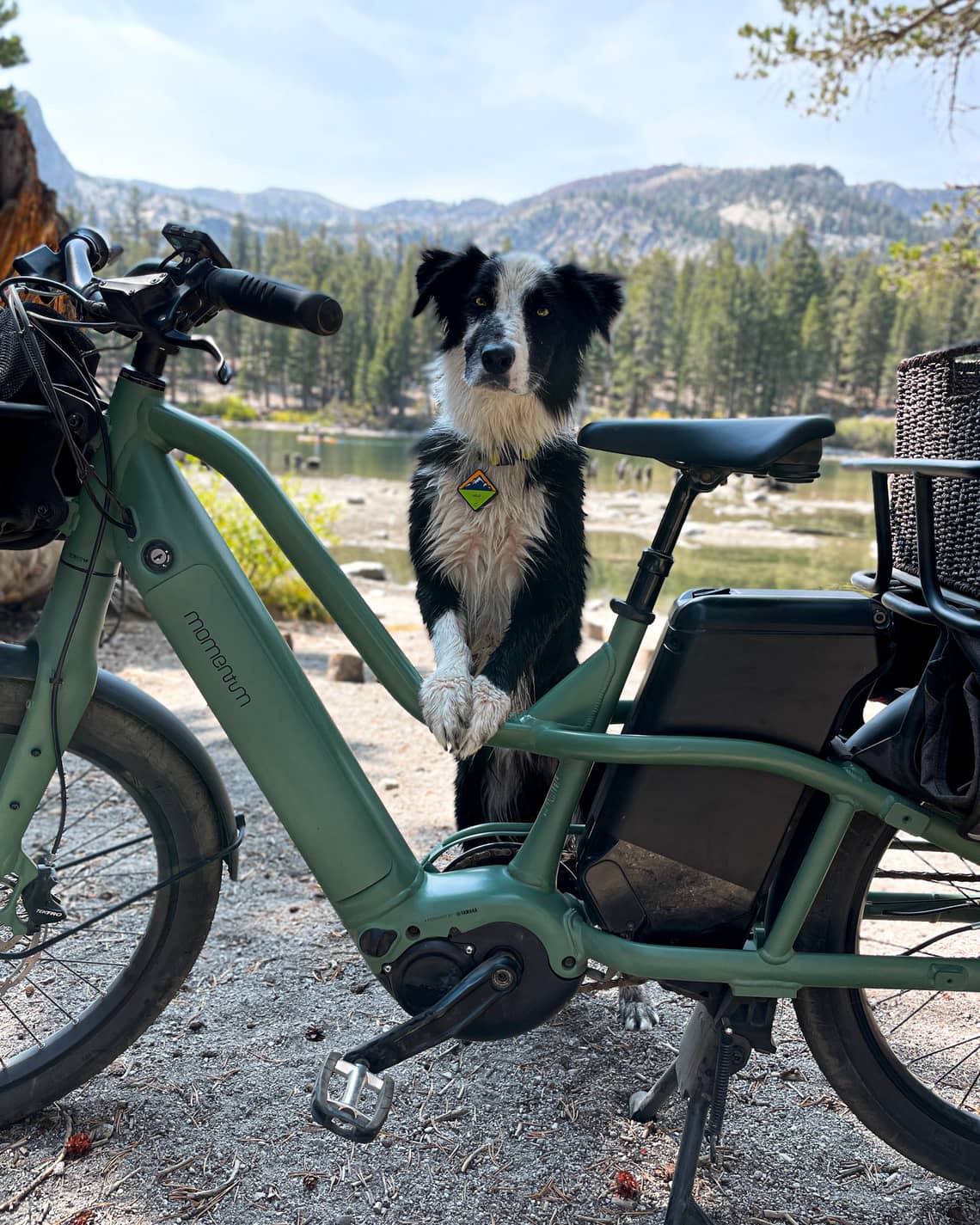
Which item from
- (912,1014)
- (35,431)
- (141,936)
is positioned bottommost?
(912,1014)

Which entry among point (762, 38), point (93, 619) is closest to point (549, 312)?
point (93, 619)

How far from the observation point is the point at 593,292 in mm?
2070

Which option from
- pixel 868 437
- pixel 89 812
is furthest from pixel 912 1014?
pixel 868 437

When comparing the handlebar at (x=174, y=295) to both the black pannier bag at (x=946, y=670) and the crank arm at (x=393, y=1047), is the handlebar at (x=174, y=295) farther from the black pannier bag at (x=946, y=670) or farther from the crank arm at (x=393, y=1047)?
the crank arm at (x=393, y=1047)

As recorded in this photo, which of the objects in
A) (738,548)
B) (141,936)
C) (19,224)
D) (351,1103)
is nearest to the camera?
(351,1103)

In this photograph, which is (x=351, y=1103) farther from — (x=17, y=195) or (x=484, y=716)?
(x=17, y=195)

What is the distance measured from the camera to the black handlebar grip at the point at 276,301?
1354mm

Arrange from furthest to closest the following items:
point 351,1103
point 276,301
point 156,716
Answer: point 156,716, point 351,1103, point 276,301

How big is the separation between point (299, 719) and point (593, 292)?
47.4 inches

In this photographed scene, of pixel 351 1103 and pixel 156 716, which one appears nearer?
pixel 351 1103

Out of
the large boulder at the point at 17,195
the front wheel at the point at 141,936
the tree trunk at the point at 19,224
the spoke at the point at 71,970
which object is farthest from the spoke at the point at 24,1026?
the large boulder at the point at 17,195

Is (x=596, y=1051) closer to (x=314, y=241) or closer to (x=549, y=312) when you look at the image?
(x=549, y=312)

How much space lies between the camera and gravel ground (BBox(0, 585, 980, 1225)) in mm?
1615

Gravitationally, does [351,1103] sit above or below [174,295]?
below
